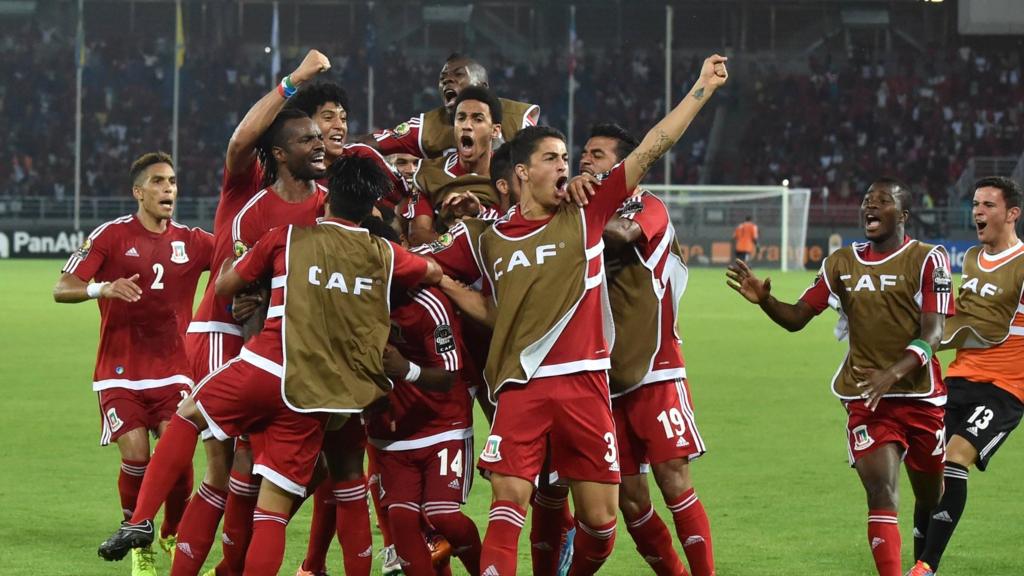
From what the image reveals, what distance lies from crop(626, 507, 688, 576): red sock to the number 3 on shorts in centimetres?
71

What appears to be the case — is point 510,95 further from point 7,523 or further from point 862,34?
point 7,523

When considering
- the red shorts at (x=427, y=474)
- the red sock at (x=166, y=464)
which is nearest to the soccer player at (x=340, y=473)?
the red shorts at (x=427, y=474)

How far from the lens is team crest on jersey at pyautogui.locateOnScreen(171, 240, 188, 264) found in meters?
7.91

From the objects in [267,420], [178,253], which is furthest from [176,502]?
[267,420]

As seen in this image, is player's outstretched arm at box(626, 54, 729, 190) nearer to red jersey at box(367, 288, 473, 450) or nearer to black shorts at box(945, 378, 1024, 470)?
red jersey at box(367, 288, 473, 450)

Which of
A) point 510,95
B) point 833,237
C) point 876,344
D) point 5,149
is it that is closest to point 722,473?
point 876,344

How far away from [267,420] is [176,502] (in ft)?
5.85

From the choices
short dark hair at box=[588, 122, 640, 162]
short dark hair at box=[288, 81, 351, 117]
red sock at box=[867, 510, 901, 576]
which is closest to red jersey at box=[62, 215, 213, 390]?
short dark hair at box=[288, 81, 351, 117]

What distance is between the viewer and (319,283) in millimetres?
5801

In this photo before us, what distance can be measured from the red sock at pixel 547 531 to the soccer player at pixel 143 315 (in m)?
1.94

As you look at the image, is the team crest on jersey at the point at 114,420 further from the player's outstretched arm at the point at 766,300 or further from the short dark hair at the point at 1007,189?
the short dark hair at the point at 1007,189

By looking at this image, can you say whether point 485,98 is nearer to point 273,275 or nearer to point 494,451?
point 273,275

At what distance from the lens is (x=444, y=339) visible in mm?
6320

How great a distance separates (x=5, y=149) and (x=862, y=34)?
2893 cm
